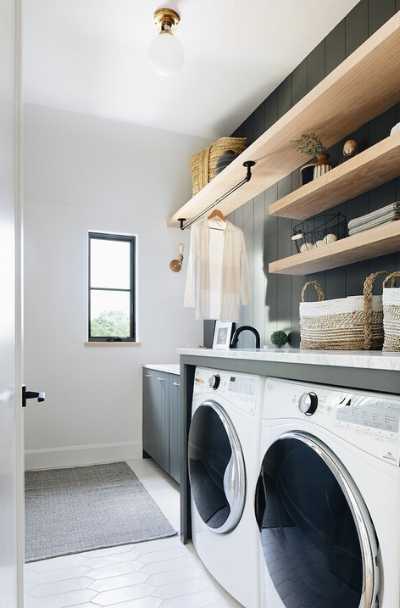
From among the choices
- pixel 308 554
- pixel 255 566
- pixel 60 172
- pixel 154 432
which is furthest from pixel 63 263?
pixel 308 554

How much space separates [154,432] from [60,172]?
2130 millimetres

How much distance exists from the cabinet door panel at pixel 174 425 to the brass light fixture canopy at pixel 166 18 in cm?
198

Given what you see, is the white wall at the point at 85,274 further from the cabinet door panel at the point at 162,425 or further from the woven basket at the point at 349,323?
the woven basket at the point at 349,323

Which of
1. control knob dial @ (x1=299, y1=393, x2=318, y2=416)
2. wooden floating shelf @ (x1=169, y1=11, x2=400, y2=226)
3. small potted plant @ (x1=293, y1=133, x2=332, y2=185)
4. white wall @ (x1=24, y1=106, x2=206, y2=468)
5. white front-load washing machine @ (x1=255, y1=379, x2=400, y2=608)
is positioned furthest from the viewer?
white wall @ (x1=24, y1=106, x2=206, y2=468)

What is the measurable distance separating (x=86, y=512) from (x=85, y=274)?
1.75 m

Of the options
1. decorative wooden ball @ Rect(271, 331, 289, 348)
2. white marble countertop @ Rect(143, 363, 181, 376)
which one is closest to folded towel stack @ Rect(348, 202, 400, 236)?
decorative wooden ball @ Rect(271, 331, 289, 348)

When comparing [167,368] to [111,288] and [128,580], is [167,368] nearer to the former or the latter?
[111,288]

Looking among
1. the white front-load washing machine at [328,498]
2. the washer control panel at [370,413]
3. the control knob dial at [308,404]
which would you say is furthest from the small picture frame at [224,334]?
the washer control panel at [370,413]

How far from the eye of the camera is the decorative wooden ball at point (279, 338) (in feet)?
8.58

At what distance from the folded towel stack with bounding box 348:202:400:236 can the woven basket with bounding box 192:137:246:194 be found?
142cm

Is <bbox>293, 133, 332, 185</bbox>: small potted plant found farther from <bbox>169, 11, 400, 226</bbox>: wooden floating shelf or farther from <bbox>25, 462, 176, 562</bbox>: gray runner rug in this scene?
<bbox>25, 462, 176, 562</bbox>: gray runner rug

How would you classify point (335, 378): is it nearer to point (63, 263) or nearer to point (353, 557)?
point (353, 557)

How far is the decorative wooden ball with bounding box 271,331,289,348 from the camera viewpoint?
8.58 feet

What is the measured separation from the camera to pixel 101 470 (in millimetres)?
3191
